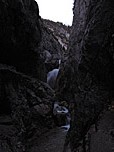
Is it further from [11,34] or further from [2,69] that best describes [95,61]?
[11,34]

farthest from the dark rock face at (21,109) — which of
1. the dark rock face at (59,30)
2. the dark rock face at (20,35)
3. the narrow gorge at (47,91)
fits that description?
the dark rock face at (59,30)

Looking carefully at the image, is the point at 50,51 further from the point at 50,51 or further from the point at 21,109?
the point at 21,109

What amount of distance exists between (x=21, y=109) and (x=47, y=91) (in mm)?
3365

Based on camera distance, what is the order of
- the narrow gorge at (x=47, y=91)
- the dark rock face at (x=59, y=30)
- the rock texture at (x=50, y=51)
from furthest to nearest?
the dark rock face at (x=59, y=30), the rock texture at (x=50, y=51), the narrow gorge at (x=47, y=91)

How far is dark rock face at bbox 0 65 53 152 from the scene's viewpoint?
824 cm

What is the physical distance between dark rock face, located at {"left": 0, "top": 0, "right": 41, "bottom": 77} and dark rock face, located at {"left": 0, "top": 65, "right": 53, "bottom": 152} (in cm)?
103

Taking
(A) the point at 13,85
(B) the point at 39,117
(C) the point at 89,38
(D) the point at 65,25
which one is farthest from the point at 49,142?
(D) the point at 65,25

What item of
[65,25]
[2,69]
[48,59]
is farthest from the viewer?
[65,25]

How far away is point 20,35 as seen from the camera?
1223 centimetres

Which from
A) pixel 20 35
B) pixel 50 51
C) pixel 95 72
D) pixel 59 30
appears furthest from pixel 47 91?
pixel 59 30

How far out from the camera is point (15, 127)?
8.80 metres

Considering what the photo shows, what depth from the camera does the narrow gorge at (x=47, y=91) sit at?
7457 millimetres

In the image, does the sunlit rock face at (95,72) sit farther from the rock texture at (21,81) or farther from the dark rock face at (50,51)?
the dark rock face at (50,51)

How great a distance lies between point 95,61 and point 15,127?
3562 mm
